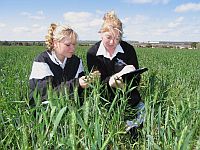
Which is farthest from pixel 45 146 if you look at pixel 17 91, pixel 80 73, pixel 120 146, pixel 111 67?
pixel 111 67

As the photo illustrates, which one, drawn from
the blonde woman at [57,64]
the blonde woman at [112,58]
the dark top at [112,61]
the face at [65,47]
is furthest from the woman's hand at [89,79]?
the dark top at [112,61]

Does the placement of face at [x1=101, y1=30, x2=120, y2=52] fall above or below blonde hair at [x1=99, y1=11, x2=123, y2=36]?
below

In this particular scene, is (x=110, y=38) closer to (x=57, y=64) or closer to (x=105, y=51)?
(x=105, y=51)

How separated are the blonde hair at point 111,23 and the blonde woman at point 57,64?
1.02 ft

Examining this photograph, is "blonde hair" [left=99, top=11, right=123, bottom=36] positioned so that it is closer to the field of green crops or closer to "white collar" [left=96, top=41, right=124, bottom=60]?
"white collar" [left=96, top=41, right=124, bottom=60]

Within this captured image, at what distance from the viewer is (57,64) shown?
2.88 m

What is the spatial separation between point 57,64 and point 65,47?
8.3 inches

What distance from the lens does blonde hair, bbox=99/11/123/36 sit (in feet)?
9.61

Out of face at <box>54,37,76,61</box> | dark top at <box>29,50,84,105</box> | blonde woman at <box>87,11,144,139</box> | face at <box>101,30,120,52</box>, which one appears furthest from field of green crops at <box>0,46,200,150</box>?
face at <box>101,30,120,52</box>

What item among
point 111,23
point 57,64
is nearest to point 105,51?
point 111,23

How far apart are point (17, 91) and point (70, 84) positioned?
1.33 ft

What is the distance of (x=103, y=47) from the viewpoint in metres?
3.22

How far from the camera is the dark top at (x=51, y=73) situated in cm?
269

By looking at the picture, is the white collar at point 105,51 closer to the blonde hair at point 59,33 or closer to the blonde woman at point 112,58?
the blonde woman at point 112,58
